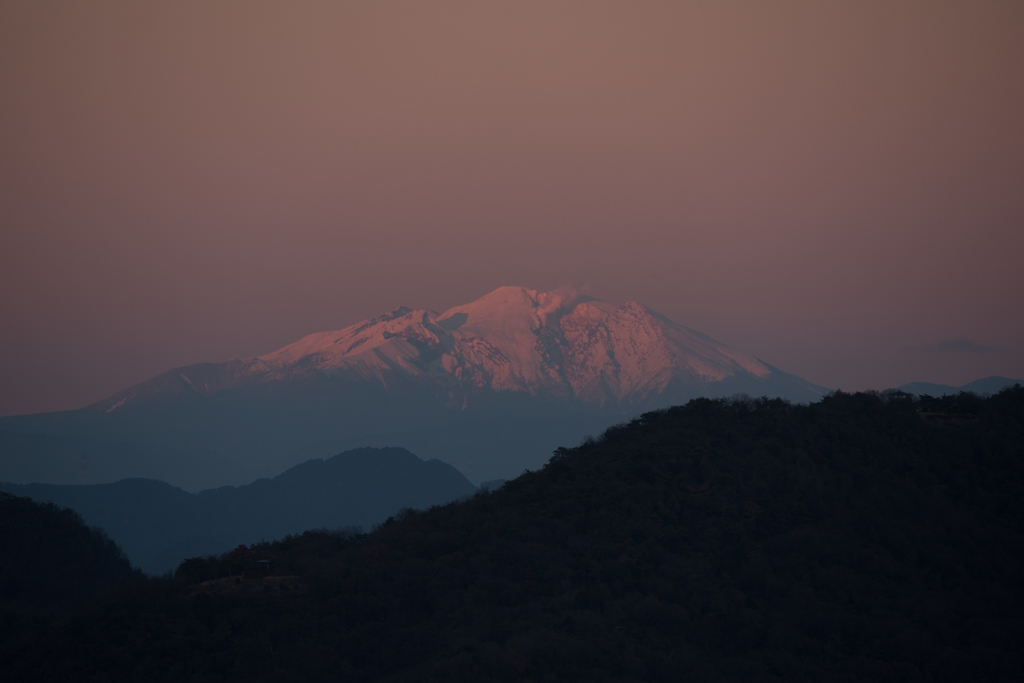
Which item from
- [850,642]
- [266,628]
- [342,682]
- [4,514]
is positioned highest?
[4,514]

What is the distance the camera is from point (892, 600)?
51.1 meters

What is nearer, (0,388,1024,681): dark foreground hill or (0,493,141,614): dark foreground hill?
(0,388,1024,681): dark foreground hill

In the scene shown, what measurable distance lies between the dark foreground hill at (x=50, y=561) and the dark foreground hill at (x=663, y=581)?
75.6 ft

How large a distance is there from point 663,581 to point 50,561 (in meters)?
57.0

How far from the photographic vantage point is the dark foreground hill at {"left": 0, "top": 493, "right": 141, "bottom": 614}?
71.1 metres

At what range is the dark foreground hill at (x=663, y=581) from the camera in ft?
154

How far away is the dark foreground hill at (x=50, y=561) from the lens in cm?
7106

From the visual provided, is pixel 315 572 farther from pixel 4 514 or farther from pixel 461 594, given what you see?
pixel 4 514

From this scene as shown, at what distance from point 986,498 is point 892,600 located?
15957mm

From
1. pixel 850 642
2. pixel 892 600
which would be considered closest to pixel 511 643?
pixel 850 642

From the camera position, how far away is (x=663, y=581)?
55375 mm

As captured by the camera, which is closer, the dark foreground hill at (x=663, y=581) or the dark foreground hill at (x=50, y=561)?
the dark foreground hill at (x=663, y=581)

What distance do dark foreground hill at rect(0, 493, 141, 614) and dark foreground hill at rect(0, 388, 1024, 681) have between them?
23.1 m

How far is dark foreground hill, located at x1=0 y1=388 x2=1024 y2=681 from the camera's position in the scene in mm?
47031
